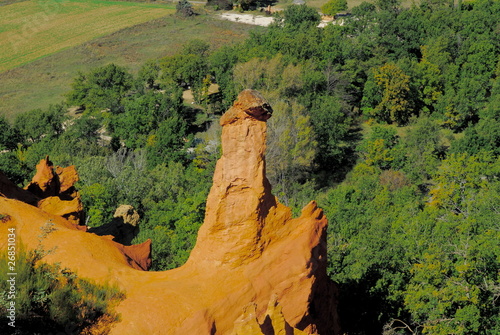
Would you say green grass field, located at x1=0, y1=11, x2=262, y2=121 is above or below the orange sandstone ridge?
below

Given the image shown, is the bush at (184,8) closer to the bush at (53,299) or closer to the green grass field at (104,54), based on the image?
the green grass field at (104,54)

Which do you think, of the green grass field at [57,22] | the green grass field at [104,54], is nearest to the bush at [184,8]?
the green grass field at [104,54]

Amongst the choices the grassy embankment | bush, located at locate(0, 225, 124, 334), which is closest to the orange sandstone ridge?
bush, located at locate(0, 225, 124, 334)

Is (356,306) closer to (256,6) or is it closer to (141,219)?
(141,219)

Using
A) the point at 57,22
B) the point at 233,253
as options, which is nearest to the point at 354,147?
the point at 233,253

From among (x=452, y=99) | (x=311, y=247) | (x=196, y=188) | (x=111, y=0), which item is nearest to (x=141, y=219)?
(x=196, y=188)

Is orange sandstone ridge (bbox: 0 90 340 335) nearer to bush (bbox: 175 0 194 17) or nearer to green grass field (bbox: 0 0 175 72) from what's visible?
green grass field (bbox: 0 0 175 72)
